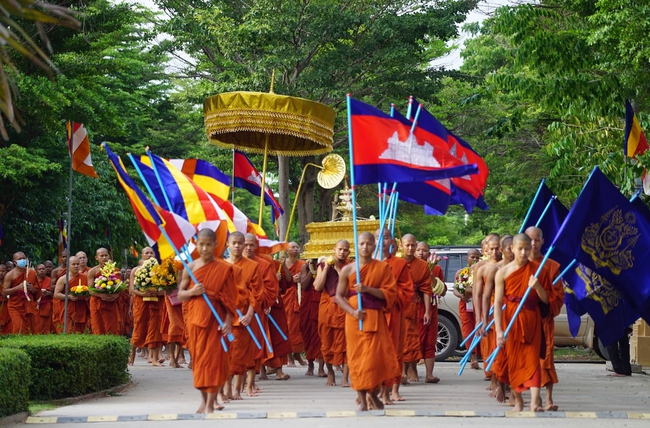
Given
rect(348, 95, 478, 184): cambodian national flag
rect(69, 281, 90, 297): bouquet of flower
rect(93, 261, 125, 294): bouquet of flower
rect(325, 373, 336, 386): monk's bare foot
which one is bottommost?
rect(325, 373, 336, 386): monk's bare foot

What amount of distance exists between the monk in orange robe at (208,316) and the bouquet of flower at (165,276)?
20.1ft

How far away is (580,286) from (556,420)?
1.97 meters

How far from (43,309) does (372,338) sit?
11.1 m

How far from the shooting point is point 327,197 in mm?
34469

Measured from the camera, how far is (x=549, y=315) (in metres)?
10.3

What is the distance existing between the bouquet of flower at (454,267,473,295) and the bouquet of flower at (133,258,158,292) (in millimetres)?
4792

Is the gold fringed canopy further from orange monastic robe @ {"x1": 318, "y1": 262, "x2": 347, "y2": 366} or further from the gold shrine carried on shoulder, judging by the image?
orange monastic robe @ {"x1": 318, "y1": 262, "x2": 347, "y2": 366}

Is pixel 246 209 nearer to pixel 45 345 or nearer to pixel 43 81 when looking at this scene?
pixel 43 81

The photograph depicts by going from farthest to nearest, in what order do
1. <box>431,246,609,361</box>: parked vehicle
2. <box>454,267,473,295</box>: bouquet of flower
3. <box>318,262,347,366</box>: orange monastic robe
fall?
<box>431,246,609,361</box>: parked vehicle → <box>454,267,473,295</box>: bouquet of flower → <box>318,262,347,366</box>: orange monastic robe

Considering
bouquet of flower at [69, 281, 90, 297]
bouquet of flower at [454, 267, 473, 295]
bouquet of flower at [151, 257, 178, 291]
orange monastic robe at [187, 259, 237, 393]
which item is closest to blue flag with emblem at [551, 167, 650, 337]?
orange monastic robe at [187, 259, 237, 393]

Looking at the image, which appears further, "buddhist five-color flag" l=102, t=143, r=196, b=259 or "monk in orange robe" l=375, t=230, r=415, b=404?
"monk in orange robe" l=375, t=230, r=415, b=404

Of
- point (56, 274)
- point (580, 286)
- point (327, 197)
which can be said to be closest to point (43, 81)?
point (56, 274)

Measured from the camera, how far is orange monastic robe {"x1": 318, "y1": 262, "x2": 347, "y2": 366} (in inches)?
523

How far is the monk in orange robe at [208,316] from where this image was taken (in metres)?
9.95
